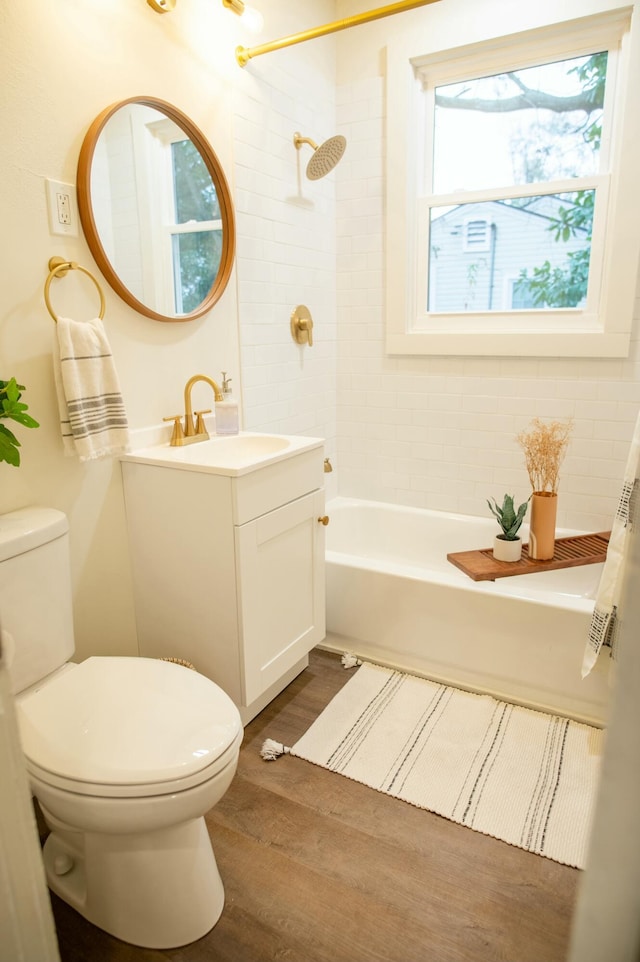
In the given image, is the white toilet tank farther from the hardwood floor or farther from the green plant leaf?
the hardwood floor

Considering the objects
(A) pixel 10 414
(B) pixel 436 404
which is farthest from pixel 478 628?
(A) pixel 10 414

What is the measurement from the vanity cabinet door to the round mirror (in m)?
0.77

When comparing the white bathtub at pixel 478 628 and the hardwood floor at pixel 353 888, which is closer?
the hardwood floor at pixel 353 888

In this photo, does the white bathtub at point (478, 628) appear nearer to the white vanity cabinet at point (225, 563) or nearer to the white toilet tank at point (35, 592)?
the white vanity cabinet at point (225, 563)

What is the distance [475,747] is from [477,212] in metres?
2.24

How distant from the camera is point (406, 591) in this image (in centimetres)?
218

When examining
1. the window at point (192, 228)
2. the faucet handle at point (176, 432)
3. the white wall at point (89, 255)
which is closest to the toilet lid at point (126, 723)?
the white wall at point (89, 255)

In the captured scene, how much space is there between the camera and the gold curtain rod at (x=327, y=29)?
6.00ft

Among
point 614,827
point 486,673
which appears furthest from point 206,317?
point 614,827

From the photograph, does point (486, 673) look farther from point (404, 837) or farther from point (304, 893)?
point (304, 893)

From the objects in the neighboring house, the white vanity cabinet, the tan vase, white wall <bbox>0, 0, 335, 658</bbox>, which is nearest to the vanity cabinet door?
the white vanity cabinet

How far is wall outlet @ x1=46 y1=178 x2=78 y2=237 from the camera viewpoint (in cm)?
153

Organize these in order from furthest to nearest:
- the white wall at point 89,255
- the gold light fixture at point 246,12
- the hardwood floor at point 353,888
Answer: the gold light fixture at point 246,12, the white wall at point 89,255, the hardwood floor at point 353,888

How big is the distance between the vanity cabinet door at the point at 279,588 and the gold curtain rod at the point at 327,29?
1543mm
